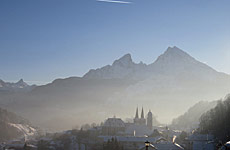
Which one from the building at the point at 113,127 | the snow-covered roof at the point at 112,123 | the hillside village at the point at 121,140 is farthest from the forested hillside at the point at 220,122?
the snow-covered roof at the point at 112,123

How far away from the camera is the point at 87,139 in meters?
117

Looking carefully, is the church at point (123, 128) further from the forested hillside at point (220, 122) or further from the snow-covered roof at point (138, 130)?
the forested hillside at point (220, 122)

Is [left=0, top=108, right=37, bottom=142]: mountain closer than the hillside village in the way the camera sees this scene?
No

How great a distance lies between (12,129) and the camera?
172750mm

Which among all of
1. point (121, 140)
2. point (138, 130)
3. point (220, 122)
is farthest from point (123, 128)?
point (220, 122)

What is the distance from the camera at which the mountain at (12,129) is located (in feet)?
532

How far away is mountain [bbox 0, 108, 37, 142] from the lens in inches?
6379

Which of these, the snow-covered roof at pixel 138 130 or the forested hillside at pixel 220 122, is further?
the snow-covered roof at pixel 138 130

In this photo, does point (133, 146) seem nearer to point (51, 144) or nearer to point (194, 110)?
point (51, 144)

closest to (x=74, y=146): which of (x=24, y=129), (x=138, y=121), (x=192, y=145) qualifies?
(x=138, y=121)

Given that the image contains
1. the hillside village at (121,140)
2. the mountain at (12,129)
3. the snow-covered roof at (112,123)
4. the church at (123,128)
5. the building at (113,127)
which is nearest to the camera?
the hillside village at (121,140)

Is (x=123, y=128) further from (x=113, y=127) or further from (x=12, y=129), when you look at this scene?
(x=12, y=129)

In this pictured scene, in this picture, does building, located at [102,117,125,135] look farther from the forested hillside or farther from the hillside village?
the forested hillside

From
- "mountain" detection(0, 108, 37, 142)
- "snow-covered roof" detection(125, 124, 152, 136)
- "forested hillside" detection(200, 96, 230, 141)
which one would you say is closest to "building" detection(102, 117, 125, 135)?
"snow-covered roof" detection(125, 124, 152, 136)
